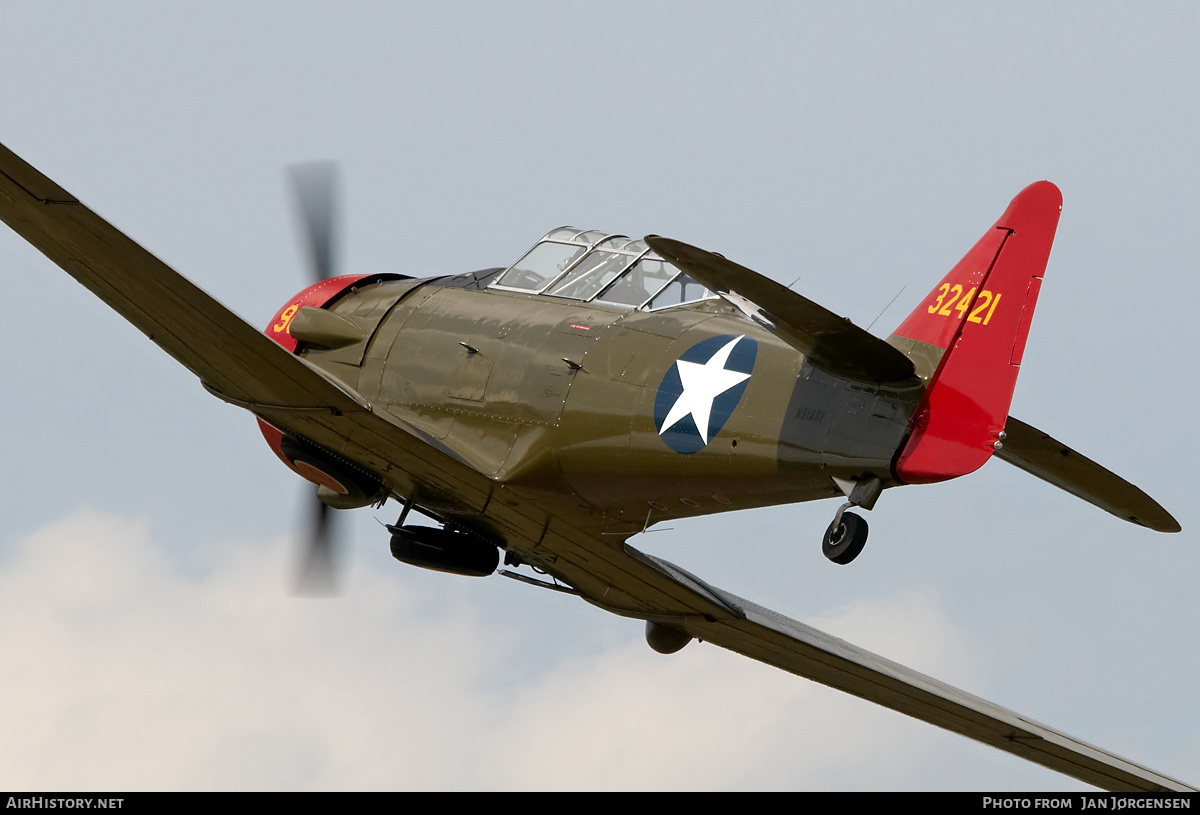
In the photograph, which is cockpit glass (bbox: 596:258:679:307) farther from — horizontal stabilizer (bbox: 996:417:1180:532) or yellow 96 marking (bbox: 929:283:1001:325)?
horizontal stabilizer (bbox: 996:417:1180:532)

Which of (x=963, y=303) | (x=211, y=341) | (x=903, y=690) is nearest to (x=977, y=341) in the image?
(x=963, y=303)

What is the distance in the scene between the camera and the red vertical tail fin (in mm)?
9492

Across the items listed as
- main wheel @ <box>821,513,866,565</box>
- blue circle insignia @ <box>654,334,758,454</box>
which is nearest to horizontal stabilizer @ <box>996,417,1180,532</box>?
main wheel @ <box>821,513,866,565</box>

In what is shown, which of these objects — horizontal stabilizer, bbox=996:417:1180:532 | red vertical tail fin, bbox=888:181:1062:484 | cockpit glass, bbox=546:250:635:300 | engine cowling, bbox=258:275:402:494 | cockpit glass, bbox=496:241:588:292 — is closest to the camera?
red vertical tail fin, bbox=888:181:1062:484

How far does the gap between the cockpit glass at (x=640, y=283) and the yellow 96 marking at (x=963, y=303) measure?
2301 mm

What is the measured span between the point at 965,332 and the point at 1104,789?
5.98 meters

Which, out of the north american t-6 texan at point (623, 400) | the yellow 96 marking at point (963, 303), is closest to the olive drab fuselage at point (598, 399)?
the north american t-6 texan at point (623, 400)

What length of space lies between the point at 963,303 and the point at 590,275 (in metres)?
3.16

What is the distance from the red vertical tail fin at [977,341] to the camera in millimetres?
9492

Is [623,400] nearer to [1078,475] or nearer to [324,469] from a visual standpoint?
[324,469]

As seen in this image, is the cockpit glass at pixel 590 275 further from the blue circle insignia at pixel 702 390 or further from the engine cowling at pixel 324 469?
the engine cowling at pixel 324 469

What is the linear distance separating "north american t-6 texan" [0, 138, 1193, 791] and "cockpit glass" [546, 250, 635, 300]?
2 cm

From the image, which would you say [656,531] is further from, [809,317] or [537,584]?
[809,317]

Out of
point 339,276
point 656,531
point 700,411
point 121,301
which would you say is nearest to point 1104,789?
point 656,531
